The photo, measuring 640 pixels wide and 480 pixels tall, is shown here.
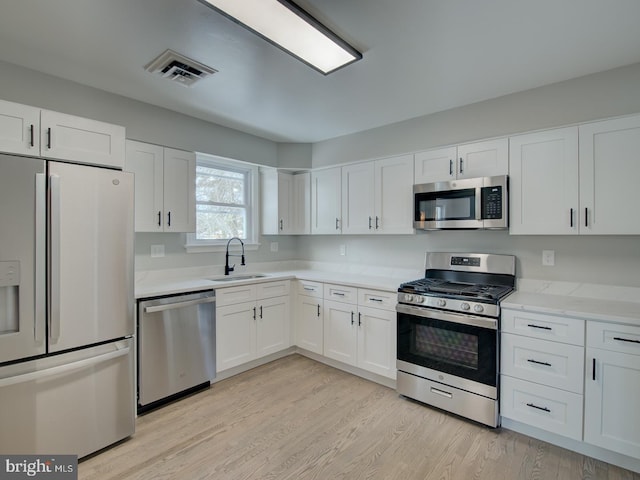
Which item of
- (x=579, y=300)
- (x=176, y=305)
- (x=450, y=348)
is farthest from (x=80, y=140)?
(x=579, y=300)

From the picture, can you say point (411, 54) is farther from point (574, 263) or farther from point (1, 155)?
point (1, 155)

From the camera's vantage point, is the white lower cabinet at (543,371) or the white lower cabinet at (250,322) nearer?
the white lower cabinet at (543,371)

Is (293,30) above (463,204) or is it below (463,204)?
above

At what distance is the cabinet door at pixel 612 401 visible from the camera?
187cm

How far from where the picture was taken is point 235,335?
3139 mm

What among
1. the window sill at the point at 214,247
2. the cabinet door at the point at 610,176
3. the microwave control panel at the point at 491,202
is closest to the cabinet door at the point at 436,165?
the microwave control panel at the point at 491,202

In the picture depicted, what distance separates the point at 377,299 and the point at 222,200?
2128mm

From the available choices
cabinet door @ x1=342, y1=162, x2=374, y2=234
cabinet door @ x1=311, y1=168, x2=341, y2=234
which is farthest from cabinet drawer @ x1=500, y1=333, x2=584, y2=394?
cabinet door @ x1=311, y1=168, x2=341, y2=234

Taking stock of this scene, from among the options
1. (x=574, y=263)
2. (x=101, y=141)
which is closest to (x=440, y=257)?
(x=574, y=263)

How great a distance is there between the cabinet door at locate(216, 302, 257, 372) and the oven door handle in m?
1.48

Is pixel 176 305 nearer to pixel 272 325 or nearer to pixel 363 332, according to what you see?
pixel 272 325

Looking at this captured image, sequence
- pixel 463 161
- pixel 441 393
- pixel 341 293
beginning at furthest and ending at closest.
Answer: pixel 341 293 < pixel 463 161 < pixel 441 393

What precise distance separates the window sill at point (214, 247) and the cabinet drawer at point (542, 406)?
2884 mm

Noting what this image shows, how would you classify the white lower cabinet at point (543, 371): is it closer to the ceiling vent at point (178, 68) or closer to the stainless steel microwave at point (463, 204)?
the stainless steel microwave at point (463, 204)
